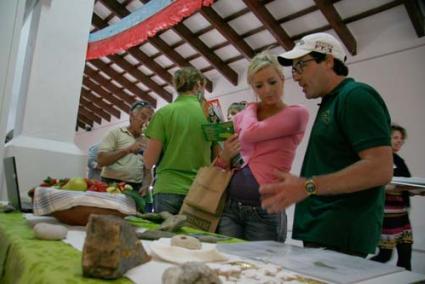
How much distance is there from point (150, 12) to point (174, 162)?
8.71ft

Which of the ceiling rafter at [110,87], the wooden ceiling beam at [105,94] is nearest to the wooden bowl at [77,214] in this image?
the ceiling rafter at [110,87]

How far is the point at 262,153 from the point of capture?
1.19 meters

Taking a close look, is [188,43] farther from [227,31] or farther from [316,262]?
[316,262]

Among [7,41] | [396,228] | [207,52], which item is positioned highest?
[207,52]

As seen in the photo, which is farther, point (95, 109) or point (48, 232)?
point (95, 109)

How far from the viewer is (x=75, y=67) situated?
2201 millimetres

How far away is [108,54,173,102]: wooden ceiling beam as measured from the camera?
8.19 meters

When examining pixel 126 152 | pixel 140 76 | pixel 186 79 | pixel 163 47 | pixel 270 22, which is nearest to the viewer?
pixel 186 79

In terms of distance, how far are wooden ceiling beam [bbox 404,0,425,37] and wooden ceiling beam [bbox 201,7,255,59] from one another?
→ 2361 millimetres

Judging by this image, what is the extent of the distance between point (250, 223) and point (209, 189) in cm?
17

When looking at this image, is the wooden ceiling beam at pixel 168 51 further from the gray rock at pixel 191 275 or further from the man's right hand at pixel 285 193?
the gray rock at pixel 191 275

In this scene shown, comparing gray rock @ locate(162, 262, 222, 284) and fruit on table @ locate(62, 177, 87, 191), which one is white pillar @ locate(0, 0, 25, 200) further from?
gray rock @ locate(162, 262, 222, 284)

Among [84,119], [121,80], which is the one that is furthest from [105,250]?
[84,119]

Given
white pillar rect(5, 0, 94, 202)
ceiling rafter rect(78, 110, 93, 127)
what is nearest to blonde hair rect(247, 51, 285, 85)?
white pillar rect(5, 0, 94, 202)
